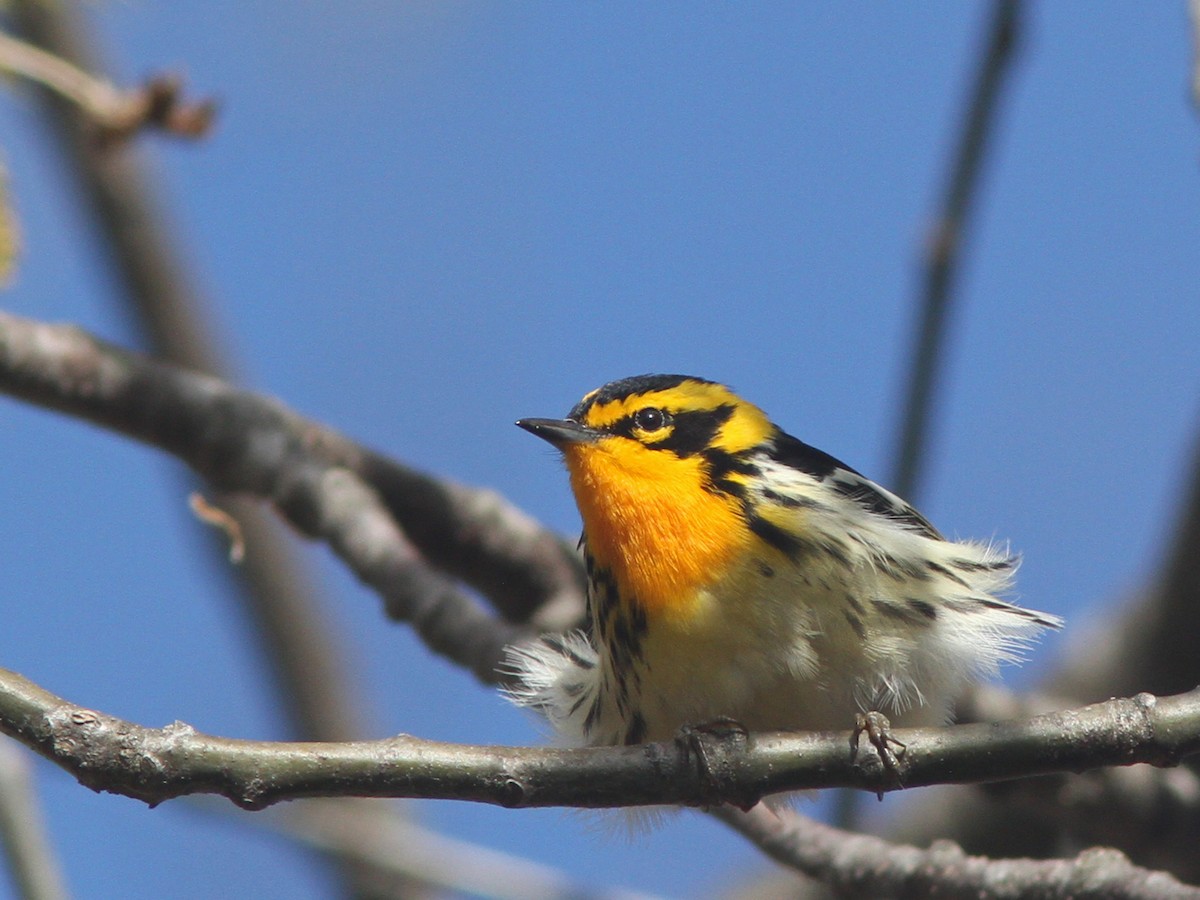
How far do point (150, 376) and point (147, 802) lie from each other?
2.87 m

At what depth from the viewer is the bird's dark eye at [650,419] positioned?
15.3 ft

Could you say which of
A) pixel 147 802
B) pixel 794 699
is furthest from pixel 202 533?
pixel 147 802

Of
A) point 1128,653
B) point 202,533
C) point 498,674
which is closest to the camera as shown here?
point 498,674

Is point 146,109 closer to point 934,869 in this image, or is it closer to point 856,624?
point 856,624

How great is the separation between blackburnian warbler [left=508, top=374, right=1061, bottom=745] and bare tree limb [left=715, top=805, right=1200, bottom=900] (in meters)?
0.46

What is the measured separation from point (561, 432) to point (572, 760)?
6.19ft

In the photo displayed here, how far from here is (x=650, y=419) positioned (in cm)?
468

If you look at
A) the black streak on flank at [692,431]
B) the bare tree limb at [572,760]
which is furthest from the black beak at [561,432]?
the bare tree limb at [572,760]

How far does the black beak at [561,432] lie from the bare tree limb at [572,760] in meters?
1.72

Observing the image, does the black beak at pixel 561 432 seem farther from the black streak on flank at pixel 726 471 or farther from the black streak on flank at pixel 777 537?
the black streak on flank at pixel 777 537

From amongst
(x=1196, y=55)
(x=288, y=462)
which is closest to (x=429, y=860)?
(x=288, y=462)

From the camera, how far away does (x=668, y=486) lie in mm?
4297

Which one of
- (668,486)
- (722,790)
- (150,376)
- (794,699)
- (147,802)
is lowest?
(147,802)

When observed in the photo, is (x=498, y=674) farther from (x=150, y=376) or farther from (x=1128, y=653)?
(x=1128, y=653)
